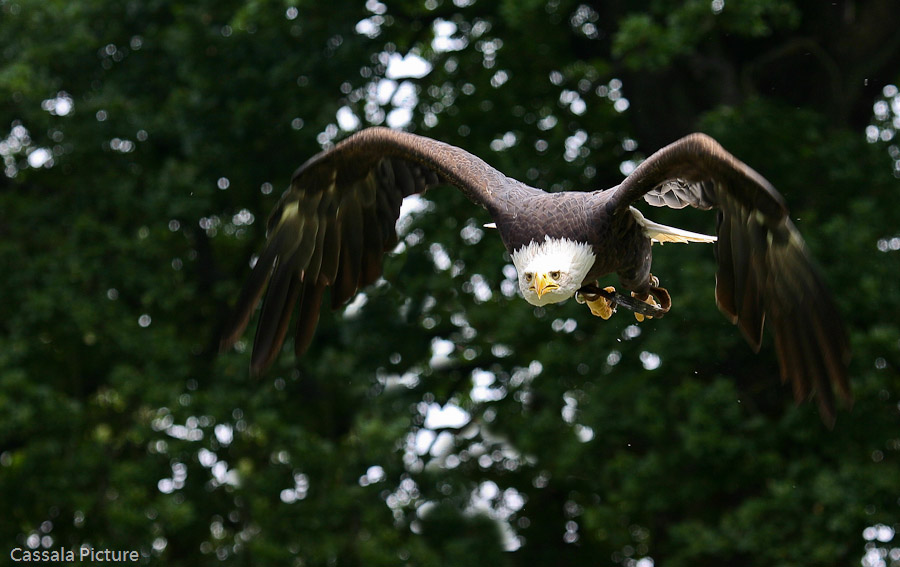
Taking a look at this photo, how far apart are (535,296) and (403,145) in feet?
3.87

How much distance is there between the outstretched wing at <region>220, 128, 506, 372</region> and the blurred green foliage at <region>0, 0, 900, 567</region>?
3118 mm

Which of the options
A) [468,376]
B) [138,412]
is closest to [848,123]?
[468,376]

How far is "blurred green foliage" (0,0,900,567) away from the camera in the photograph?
9.70 meters

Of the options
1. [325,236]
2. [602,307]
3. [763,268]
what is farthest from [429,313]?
[763,268]

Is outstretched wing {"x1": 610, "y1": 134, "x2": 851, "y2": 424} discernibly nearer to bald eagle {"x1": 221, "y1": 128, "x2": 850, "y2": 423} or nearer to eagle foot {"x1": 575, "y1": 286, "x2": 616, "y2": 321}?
bald eagle {"x1": 221, "y1": 128, "x2": 850, "y2": 423}

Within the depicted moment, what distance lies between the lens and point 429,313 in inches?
461

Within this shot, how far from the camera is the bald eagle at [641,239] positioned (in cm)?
537

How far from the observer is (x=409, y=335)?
457 inches

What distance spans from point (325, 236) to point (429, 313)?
16.0 ft

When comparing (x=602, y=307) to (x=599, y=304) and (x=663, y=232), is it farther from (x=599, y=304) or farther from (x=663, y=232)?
(x=663, y=232)

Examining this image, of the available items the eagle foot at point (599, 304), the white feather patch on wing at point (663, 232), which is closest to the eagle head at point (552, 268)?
the white feather patch on wing at point (663, 232)

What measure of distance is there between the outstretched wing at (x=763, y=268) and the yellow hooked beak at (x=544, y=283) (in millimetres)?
403

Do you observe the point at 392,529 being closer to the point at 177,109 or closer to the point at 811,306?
the point at 177,109

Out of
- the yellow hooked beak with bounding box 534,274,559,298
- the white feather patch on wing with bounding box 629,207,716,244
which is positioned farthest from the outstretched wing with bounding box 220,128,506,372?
the yellow hooked beak with bounding box 534,274,559,298
